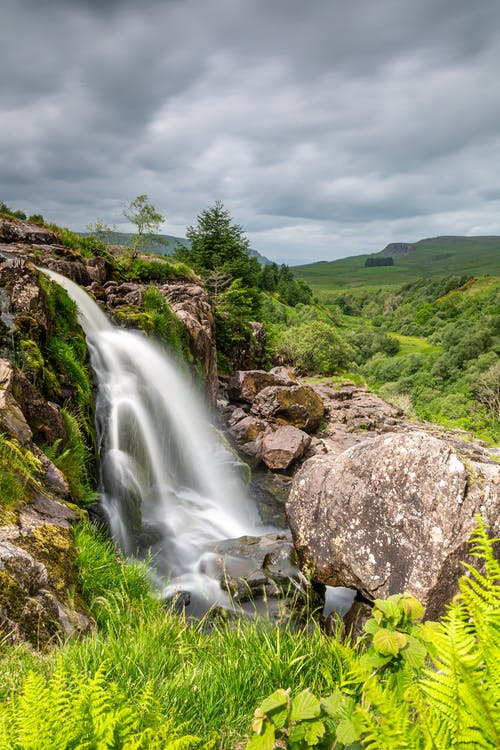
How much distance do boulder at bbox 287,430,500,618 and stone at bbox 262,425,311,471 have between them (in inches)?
378

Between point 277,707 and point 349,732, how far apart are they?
25 centimetres

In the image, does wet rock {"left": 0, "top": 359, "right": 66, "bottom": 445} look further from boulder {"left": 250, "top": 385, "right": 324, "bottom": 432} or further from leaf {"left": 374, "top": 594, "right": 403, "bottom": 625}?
boulder {"left": 250, "top": 385, "right": 324, "bottom": 432}

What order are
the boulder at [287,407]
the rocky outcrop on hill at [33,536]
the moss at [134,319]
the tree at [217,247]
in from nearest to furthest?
1. the rocky outcrop on hill at [33,536]
2. the moss at [134,319]
3. the boulder at [287,407]
4. the tree at [217,247]

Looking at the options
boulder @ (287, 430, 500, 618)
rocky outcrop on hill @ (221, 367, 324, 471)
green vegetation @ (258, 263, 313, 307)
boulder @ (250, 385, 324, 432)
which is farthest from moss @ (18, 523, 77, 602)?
green vegetation @ (258, 263, 313, 307)

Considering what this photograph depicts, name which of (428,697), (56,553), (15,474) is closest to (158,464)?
(15,474)

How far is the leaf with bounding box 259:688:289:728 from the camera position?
4.56 ft

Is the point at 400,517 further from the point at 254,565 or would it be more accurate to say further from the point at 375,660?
the point at 375,660

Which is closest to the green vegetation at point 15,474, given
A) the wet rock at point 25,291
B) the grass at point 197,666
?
the grass at point 197,666

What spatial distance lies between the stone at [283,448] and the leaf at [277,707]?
16.3m

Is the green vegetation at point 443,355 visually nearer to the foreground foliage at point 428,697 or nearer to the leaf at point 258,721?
the foreground foliage at point 428,697

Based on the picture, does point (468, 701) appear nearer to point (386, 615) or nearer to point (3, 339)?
point (386, 615)

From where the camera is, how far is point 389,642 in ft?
5.58

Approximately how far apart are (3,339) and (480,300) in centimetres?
13046

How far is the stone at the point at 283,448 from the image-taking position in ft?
57.5
